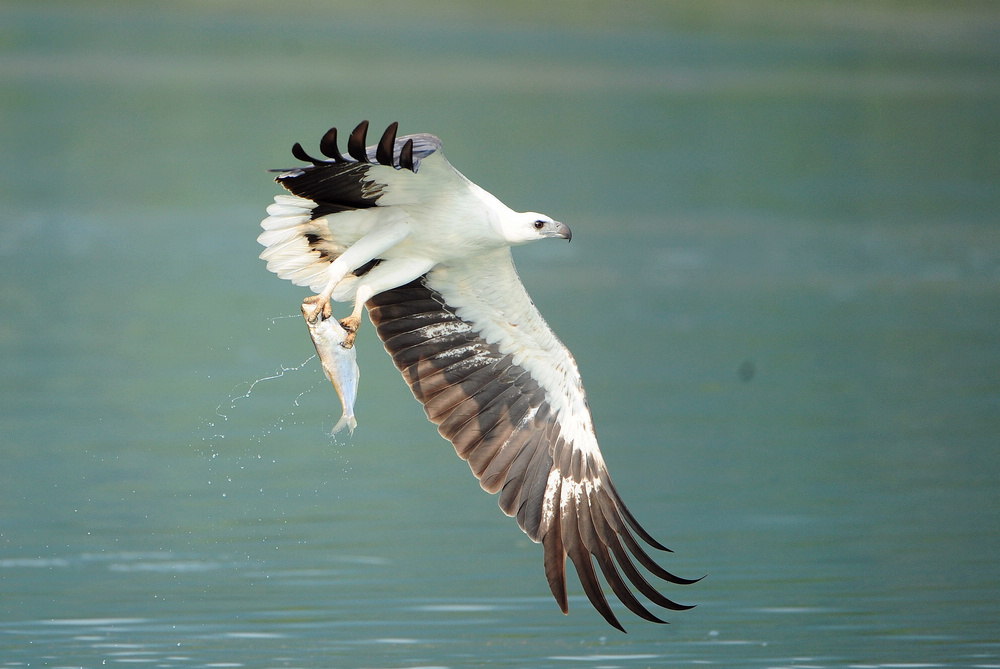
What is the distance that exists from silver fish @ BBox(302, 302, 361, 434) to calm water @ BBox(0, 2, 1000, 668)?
1.41 meters

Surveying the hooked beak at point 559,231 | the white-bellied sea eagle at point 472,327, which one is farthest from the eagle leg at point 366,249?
the hooked beak at point 559,231

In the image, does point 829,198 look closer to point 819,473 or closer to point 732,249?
point 732,249

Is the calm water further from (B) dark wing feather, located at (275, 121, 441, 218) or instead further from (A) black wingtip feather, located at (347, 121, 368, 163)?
(A) black wingtip feather, located at (347, 121, 368, 163)

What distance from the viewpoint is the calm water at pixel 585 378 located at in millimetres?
9547

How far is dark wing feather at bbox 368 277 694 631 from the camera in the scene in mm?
8969

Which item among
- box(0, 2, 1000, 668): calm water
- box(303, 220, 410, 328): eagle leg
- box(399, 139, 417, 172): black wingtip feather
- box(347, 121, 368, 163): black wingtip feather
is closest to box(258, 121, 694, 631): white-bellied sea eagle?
box(303, 220, 410, 328): eagle leg

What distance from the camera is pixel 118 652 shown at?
8852 millimetres

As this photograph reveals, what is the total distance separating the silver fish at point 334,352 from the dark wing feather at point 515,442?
118cm

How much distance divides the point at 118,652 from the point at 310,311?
2090 millimetres

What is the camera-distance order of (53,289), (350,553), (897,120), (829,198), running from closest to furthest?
1. (350,553)
2. (53,289)
3. (829,198)
4. (897,120)

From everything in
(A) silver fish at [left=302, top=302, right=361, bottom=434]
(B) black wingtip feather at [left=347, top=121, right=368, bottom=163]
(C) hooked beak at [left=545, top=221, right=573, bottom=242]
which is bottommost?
(A) silver fish at [left=302, top=302, right=361, bottom=434]

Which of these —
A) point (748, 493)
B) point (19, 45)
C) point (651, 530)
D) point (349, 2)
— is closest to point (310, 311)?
point (651, 530)

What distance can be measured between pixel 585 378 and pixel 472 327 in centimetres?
555

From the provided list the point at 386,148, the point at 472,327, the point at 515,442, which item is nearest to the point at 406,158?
the point at 386,148
